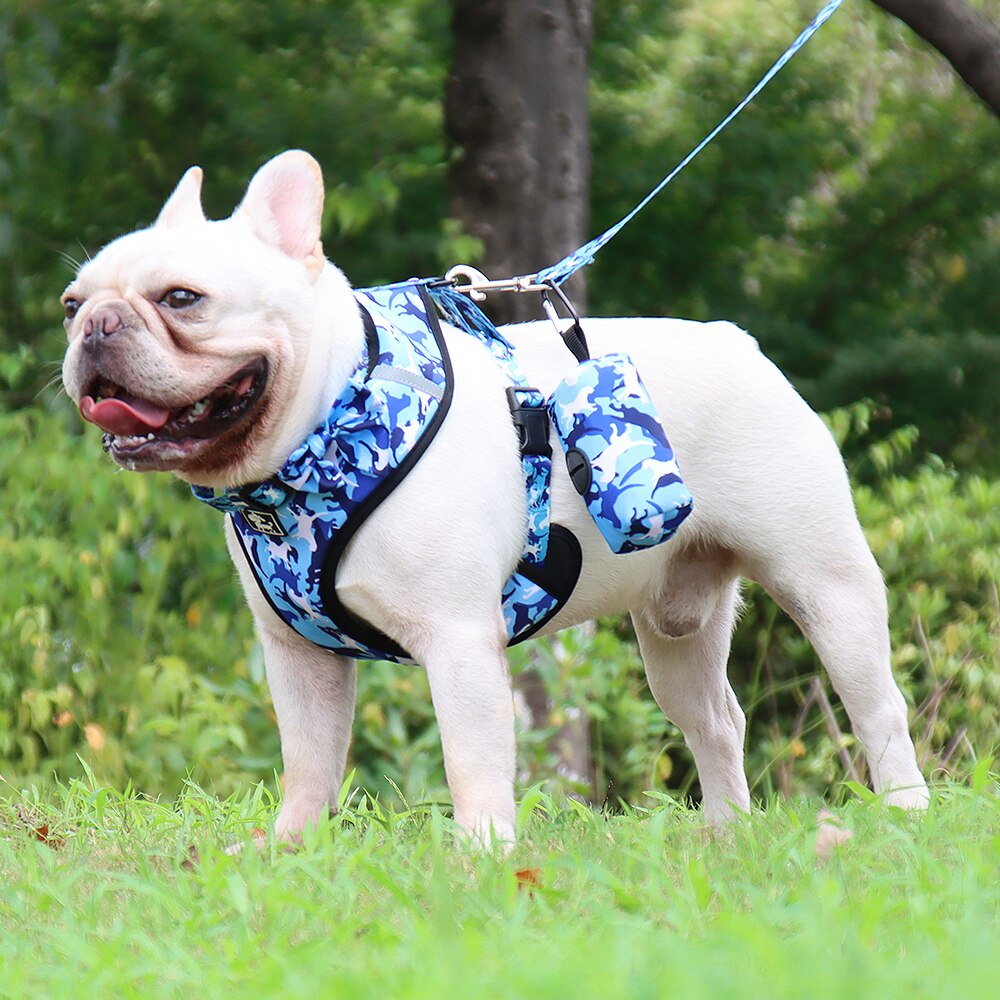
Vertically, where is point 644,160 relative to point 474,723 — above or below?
below

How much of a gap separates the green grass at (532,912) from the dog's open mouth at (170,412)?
2.98ft

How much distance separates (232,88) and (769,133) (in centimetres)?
405

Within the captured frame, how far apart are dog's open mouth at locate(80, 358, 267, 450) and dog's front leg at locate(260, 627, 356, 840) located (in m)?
0.66

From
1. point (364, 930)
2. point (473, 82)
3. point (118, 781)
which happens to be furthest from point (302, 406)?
point (473, 82)

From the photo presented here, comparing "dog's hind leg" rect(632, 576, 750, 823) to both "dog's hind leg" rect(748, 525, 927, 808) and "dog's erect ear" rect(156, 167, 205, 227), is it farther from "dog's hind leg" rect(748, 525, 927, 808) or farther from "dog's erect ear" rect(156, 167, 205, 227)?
"dog's erect ear" rect(156, 167, 205, 227)

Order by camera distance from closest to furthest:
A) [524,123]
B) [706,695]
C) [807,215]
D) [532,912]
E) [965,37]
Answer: [532,912], [706,695], [965,37], [524,123], [807,215]

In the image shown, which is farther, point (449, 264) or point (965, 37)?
point (449, 264)

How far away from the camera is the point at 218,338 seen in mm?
3164

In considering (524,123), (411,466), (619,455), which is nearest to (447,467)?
(411,466)

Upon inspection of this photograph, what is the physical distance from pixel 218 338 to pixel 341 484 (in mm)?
413

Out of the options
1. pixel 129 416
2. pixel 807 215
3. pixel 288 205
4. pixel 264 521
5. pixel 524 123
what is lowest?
pixel 807 215

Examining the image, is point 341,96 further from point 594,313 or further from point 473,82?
point 594,313

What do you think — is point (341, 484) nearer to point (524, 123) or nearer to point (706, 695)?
point (706, 695)

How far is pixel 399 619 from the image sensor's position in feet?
10.7
